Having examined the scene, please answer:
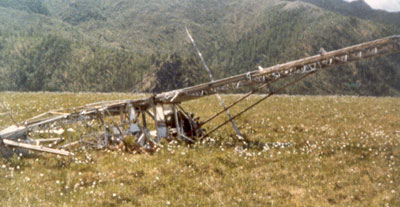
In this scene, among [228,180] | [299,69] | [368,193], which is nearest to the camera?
[368,193]

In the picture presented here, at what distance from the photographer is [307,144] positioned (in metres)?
14.1

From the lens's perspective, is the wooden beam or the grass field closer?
the grass field

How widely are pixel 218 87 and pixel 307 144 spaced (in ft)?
14.4

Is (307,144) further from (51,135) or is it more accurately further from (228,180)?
(51,135)

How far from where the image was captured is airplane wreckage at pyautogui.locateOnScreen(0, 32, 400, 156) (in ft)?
37.8

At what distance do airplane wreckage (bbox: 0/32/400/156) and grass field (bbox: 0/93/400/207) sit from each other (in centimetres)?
107

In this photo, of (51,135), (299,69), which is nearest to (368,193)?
(299,69)

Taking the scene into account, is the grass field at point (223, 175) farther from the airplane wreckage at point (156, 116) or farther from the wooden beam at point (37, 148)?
the airplane wreckage at point (156, 116)

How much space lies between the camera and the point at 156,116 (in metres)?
14.4

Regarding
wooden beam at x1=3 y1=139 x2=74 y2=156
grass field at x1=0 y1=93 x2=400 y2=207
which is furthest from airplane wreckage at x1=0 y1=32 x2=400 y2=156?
grass field at x1=0 y1=93 x2=400 y2=207

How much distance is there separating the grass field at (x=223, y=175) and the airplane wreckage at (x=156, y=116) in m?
1.07

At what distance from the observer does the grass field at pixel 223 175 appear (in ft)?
28.1

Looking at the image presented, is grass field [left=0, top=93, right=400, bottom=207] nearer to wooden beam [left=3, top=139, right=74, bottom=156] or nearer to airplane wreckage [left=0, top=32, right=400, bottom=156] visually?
wooden beam [left=3, top=139, right=74, bottom=156]

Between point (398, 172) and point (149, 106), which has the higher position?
point (149, 106)
